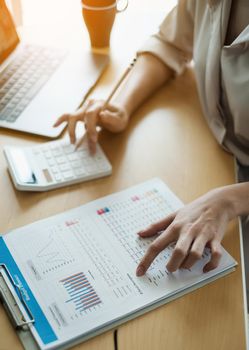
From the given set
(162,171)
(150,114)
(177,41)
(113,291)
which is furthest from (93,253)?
(177,41)

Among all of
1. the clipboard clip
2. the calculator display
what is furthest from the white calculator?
the clipboard clip

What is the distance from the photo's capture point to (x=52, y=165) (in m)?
0.93

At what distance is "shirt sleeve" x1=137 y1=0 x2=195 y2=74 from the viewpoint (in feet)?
3.81

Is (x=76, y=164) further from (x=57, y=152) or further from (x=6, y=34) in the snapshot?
(x=6, y=34)

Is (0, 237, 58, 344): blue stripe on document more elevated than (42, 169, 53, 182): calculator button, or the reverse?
(42, 169, 53, 182): calculator button

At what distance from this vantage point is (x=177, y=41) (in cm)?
120

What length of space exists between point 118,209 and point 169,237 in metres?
0.13

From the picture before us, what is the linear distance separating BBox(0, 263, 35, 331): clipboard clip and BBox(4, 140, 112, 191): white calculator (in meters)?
0.22

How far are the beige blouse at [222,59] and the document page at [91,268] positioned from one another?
25 cm

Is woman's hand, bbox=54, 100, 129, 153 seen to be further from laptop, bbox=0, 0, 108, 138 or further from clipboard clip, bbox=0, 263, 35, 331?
clipboard clip, bbox=0, 263, 35, 331

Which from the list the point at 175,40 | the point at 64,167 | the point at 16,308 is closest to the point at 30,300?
the point at 16,308

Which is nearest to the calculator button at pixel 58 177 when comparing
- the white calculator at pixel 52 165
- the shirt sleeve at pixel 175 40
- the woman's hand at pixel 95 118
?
the white calculator at pixel 52 165

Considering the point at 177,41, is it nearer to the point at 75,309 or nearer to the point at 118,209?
the point at 118,209

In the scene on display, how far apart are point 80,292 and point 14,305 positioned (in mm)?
103
